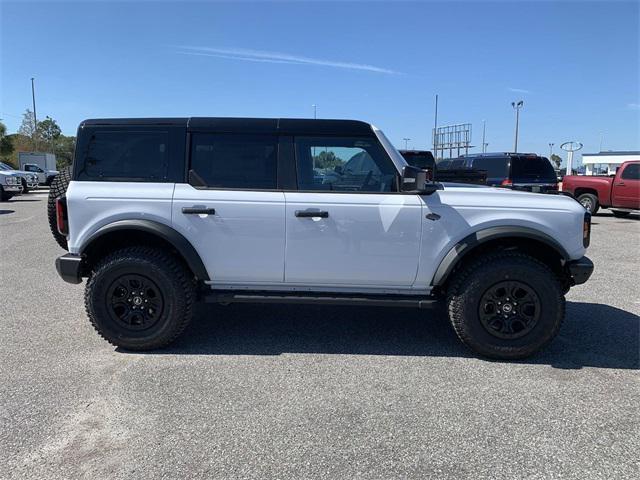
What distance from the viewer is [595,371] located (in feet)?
12.4

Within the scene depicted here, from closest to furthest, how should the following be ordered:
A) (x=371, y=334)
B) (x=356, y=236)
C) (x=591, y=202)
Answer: (x=356, y=236) < (x=371, y=334) < (x=591, y=202)

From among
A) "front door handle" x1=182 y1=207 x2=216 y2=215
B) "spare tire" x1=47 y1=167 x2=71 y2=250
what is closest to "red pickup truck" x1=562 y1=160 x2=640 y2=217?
"front door handle" x1=182 y1=207 x2=216 y2=215

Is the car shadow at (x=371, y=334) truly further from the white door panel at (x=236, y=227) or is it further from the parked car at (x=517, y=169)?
the parked car at (x=517, y=169)

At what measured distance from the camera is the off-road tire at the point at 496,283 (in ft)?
12.6

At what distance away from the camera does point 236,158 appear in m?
4.07

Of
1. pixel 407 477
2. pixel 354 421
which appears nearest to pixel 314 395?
Answer: pixel 354 421

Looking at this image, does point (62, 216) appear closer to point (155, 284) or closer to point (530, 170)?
point (155, 284)

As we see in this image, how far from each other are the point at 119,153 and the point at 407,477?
11.1 ft

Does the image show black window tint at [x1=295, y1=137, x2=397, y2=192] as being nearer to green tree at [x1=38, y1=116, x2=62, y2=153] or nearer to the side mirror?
the side mirror

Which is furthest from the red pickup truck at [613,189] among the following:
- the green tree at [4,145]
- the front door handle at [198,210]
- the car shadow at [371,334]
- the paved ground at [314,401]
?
the green tree at [4,145]

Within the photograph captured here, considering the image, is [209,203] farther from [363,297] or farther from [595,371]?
[595,371]

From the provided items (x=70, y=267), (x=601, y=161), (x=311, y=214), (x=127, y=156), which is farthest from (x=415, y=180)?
(x=601, y=161)

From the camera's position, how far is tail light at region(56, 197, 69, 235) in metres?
4.01

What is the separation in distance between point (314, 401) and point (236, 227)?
5.07ft
